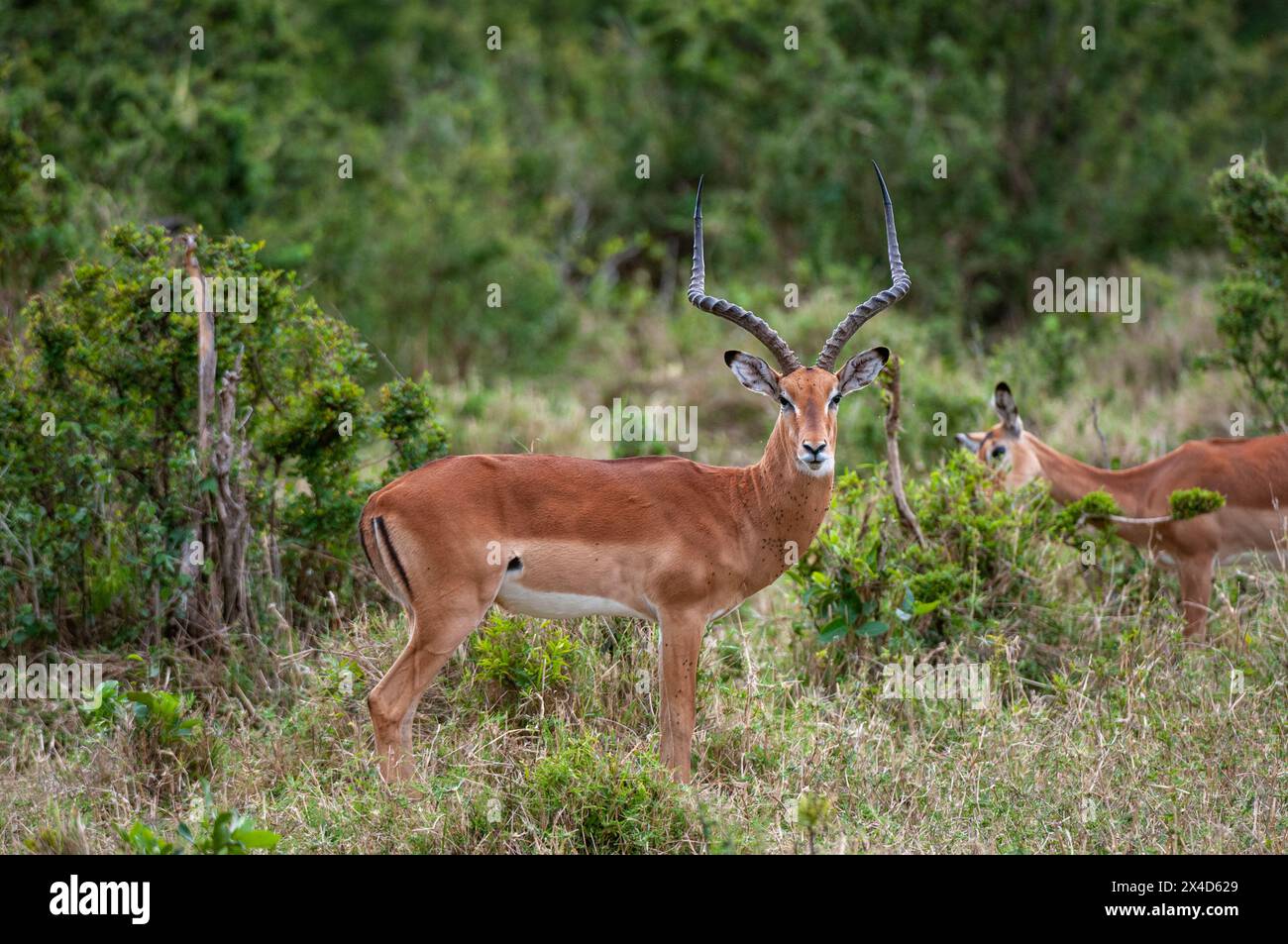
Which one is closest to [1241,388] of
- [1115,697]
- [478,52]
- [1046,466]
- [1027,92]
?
[1046,466]

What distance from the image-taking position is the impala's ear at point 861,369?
23.1ft

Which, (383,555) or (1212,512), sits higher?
(1212,512)

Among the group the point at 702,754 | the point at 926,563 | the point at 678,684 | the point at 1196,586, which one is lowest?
the point at 702,754

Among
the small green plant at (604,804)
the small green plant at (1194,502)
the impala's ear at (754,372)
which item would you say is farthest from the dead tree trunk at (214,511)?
the small green plant at (1194,502)

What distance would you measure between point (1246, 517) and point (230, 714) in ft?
19.5

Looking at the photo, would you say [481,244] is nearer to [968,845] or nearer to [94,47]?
[94,47]

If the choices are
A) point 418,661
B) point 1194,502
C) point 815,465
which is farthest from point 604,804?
point 1194,502

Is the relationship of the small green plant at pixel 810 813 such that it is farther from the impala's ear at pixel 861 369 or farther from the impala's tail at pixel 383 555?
the impala's ear at pixel 861 369

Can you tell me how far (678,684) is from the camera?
656 cm

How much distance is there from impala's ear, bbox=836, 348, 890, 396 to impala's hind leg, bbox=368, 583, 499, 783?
Answer: 2023 mm

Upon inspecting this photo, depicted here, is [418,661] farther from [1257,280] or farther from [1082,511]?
[1257,280]

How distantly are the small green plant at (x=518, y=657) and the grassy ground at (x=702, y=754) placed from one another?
0.5 inches

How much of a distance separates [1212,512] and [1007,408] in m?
1.47

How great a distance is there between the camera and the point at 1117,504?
9.09 m
